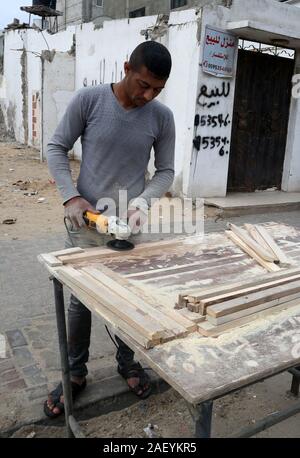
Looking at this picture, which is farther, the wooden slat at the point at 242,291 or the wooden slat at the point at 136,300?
the wooden slat at the point at 242,291

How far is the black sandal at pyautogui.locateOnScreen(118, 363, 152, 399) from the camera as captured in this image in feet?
8.93

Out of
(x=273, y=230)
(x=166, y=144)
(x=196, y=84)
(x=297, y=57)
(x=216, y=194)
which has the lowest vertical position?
(x=216, y=194)

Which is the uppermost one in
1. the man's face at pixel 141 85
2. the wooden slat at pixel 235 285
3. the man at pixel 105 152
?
the man's face at pixel 141 85

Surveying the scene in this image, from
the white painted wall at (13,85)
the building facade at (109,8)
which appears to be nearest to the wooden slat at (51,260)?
the white painted wall at (13,85)

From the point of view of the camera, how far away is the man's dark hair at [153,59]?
2021mm

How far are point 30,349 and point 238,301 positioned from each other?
1897mm

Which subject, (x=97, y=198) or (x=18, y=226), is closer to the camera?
(x=97, y=198)

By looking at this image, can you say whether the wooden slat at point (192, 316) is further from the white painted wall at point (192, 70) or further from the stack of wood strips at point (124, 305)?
the white painted wall at point (192, 70)

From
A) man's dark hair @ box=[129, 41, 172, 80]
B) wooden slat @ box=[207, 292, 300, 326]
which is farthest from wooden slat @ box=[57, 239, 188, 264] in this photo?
man's dark hair @ box=[129, 41, 172, 80]

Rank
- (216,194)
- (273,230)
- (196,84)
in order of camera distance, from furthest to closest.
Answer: (216,194) < (196,84) < (273,230)

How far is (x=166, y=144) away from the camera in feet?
8.36

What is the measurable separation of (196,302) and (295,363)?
41 centimetres
